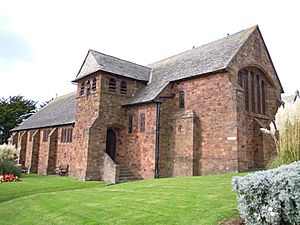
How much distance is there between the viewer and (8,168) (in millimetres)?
20609

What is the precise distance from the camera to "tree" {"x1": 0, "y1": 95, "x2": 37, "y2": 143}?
45.1 metres

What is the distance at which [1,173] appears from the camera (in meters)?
20.0

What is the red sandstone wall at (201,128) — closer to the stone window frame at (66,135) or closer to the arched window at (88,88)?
the arched window at (88,88)

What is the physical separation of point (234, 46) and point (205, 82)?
3.43 metres

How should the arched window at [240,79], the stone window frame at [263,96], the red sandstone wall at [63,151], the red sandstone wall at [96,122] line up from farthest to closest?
the red sandstone wall at [63,151] → the stone window frame at [263,96] → the red sandstone wall at [96,122] → the arched window at [240,79]

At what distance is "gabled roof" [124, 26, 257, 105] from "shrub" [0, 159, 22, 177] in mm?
10079

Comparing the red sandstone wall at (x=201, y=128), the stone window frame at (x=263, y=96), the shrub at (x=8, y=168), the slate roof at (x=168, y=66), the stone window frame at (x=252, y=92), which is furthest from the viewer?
the stone window frame at (x=263, y=96)

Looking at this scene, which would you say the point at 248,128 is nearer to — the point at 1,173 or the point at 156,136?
the point at 156,136

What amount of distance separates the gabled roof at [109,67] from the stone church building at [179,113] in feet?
0.40

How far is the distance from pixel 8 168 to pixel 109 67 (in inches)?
441

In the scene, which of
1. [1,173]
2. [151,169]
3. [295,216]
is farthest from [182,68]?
[295,216]

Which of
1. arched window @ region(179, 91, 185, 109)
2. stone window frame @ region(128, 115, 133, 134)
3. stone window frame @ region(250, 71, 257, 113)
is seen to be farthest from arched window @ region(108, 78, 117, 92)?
stone window frame @ region(250, 71, 257, 113)

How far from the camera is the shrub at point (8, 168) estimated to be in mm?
20297

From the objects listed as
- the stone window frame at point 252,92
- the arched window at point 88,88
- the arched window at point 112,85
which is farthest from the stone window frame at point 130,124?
the stone window frame at point 252,92
